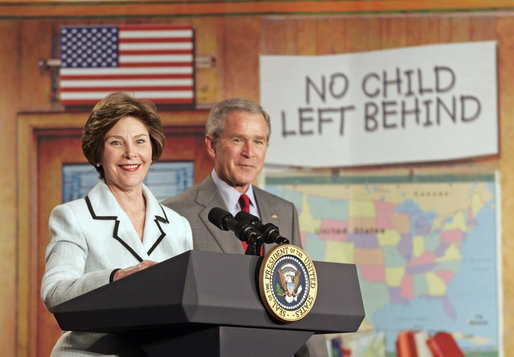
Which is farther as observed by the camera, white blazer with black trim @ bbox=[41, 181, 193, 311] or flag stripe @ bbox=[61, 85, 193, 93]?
flag stripe @ bbox=[61, 85, 193, 93]

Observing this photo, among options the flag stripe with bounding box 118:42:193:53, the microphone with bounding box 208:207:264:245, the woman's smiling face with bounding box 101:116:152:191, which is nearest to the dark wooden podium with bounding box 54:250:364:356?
the microphone with bounding box 208:207:264:245

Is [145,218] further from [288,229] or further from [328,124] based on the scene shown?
[328,124]

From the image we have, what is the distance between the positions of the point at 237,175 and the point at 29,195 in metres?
2.91

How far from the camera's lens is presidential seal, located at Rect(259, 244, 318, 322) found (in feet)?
4.58

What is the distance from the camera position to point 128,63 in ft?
16.9

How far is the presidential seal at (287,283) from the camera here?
140 cm

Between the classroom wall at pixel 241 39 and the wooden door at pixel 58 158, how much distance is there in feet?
0.49

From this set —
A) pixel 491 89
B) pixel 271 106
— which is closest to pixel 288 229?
pixel 271 106

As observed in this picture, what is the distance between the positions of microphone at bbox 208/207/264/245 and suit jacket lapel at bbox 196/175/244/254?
71 centimetres

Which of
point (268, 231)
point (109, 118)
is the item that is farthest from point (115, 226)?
point (268, 231)

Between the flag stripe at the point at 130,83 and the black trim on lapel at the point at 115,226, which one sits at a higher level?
the flag stripe at the point at 130,83

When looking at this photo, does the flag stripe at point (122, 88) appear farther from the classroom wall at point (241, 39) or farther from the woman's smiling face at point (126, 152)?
the woman's smiling face at point (126, 152)

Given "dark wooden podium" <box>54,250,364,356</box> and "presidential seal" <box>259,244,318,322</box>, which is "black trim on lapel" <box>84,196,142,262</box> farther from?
"presidential seal" <box>259,244,318,322</box>

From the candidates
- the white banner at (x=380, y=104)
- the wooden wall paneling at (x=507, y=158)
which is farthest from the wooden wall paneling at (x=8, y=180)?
the wooden wall paneling at (x=507, y=158)
